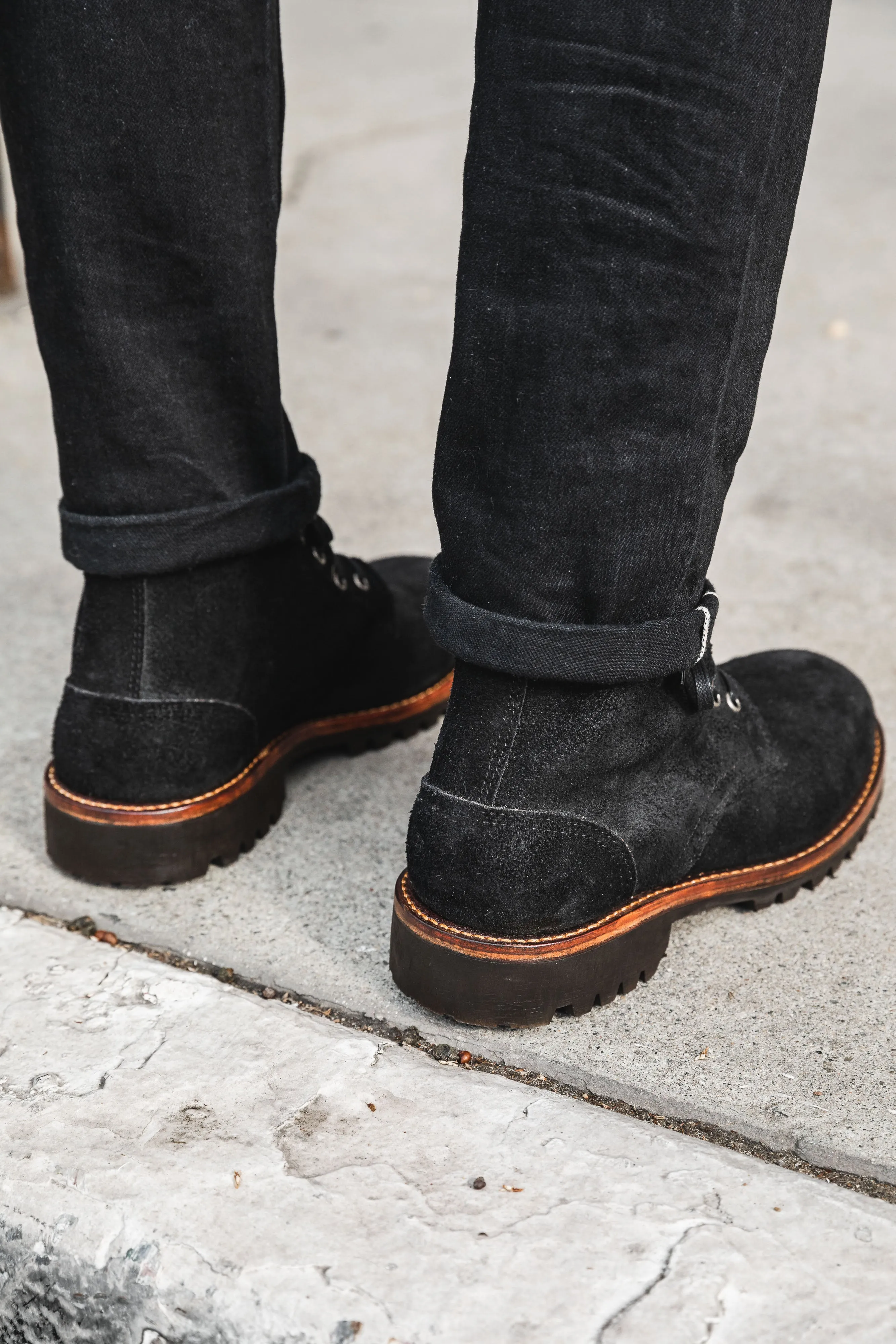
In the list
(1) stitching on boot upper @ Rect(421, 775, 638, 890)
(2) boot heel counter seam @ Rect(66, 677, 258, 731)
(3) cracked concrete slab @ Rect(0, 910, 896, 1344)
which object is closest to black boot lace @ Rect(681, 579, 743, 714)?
(1) stitching on boot upper @ Rect(421, 775, 638, 890)

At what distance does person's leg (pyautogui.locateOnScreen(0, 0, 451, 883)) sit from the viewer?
1.12 meters

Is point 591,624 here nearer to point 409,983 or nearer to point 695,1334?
point 409,983

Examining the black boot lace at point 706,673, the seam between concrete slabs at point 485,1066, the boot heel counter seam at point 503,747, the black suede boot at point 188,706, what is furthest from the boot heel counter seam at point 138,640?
the black boot lace at point 706,673

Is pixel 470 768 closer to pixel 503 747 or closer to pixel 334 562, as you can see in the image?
pixel 503 747

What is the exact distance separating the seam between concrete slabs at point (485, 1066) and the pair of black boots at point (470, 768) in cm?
4

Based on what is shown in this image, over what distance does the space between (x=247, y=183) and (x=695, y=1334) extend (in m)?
0.97

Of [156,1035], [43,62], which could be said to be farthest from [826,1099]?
[43,62]

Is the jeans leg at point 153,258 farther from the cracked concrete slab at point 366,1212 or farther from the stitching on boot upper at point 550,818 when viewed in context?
the cracked concrete slab at point 366,1212

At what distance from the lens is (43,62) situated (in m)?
1.10

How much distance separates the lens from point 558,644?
1027mm

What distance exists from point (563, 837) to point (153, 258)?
1.99 feet

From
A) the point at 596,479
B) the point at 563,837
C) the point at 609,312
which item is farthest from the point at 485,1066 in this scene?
the point at 609,312

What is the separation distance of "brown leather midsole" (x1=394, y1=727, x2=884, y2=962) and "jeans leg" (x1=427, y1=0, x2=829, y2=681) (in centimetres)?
22

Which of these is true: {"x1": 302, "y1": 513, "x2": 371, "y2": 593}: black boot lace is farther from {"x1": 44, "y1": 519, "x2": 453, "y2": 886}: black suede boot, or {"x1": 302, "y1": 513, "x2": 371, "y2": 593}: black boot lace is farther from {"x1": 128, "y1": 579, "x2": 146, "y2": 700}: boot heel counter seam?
{"x1": 128, "y1": 579, "x2": 146, "y2": 700}: boot heel counter seam
